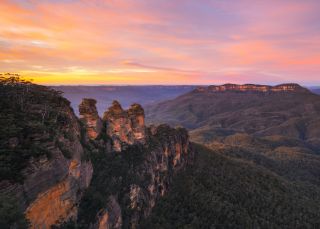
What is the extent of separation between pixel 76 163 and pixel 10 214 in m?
16.3

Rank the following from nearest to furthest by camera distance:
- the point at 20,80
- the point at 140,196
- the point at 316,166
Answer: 1. the point at 20,80
2. the point at 140,196
3. the point at 316,166

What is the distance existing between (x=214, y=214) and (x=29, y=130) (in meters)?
50.4

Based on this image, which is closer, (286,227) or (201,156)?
(286,227)

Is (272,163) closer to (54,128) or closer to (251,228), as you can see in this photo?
(251,228)

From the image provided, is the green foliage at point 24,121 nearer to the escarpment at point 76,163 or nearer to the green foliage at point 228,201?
the escarpment at point 76,163

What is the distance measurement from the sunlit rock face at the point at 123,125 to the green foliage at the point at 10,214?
36526 millimetres

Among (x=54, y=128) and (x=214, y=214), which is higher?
(x=54, y=128)

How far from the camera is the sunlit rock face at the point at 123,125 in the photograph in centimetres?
6494

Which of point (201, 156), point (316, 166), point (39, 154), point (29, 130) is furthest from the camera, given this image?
point (316, 166)

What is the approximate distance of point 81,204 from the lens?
136 ft

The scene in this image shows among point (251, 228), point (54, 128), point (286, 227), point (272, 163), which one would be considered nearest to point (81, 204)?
point (54, 128)

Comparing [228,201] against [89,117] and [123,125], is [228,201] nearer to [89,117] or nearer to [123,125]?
[123,125]

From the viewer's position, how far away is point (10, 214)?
80.6 feet

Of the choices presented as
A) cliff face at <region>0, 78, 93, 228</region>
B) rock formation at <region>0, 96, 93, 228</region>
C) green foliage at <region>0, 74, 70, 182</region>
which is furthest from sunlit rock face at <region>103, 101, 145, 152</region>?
rock formation at <region>0, 96, 93, 228</region>
